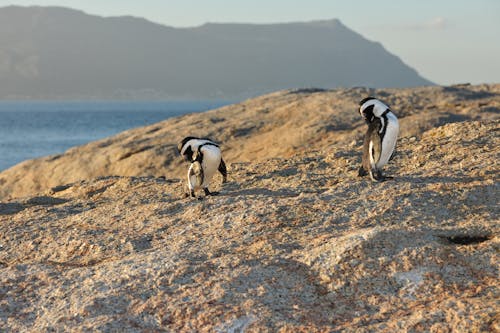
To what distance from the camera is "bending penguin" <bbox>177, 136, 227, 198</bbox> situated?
10.3 meters

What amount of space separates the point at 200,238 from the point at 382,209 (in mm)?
2261

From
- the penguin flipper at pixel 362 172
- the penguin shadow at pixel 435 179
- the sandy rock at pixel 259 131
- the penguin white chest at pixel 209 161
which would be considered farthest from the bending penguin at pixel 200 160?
the sandy rock at pixel 259 131

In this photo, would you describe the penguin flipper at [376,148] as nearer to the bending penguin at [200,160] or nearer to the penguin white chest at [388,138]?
the penguin white chest at [388,138]

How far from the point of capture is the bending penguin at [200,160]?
1034 centimetres

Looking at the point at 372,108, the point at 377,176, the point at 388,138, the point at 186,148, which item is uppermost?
the point at 372,108

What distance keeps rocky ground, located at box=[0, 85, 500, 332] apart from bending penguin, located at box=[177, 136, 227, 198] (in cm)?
35

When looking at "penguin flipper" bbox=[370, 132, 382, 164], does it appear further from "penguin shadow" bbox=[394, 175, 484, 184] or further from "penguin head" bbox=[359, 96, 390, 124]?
"penguin shadow" bbox=[394, 175, 484, 184]

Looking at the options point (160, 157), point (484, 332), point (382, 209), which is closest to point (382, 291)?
point (484, 332)

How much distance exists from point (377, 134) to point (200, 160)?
2.58m

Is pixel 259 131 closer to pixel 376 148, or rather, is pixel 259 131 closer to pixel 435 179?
pixel 376 148

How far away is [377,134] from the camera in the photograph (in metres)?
10.2

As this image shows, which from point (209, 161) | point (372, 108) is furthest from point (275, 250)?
point (372, 108)

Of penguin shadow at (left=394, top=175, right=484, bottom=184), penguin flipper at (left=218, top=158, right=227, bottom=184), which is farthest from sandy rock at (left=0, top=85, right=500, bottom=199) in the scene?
penguin shadow at (left=394, top=175, right=484, bottom=184)

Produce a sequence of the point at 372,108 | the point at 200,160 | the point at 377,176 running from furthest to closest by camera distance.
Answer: the point at 200,160 < the point at 372,108 < the point at 377,176
